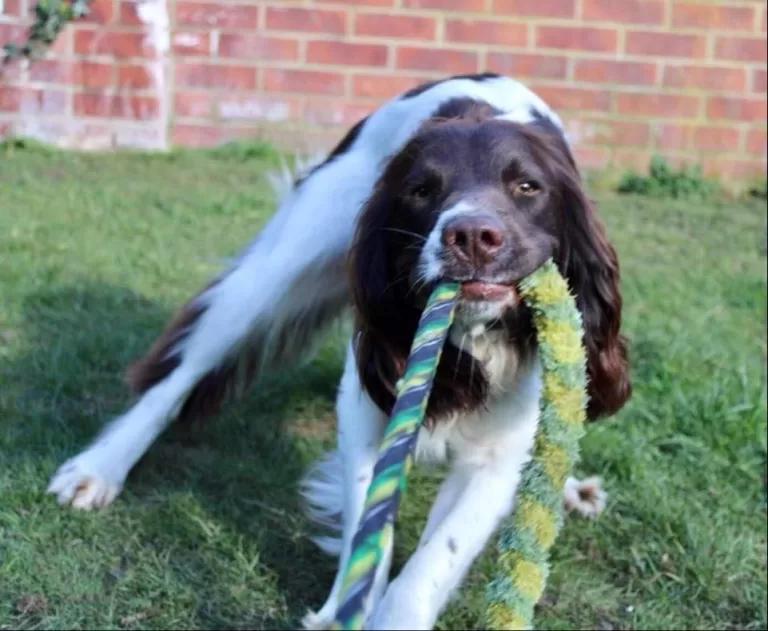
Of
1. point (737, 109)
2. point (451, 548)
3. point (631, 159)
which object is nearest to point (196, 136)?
point (631, 159)

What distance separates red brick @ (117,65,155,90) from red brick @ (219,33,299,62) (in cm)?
42

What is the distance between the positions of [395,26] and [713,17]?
180cm

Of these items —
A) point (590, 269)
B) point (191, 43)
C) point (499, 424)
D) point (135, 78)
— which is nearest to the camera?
point (590, 269)

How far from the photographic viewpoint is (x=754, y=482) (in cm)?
351

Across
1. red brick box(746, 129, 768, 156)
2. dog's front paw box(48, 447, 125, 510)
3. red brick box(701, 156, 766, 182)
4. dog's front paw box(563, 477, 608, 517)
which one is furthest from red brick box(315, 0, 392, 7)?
dog's front paw box(48, 447, 125, 510)

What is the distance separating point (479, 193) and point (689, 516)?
1.37m

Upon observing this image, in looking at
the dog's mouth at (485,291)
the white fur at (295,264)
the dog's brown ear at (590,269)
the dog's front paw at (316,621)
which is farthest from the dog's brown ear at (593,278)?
the dog's front paw at (316,621)

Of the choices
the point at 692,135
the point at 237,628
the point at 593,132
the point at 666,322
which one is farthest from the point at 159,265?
the point at 692,135

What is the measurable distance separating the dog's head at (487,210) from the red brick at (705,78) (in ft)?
13.8

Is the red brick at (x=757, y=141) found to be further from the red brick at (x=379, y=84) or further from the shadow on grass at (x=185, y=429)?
the shadow on grass at (x=185, y=429)

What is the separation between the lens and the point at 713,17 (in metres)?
6.67

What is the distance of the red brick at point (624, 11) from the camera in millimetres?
6621

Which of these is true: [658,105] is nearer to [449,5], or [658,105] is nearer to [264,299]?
[449,5]

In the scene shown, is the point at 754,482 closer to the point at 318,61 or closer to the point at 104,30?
the point at 318,61
